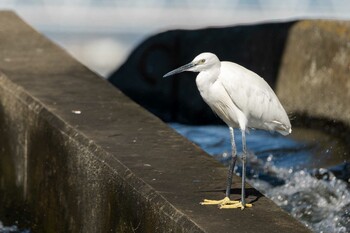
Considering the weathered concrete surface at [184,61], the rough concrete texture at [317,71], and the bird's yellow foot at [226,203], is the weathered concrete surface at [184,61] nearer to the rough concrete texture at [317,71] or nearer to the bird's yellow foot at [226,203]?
the rough concrete texture at [317,71]

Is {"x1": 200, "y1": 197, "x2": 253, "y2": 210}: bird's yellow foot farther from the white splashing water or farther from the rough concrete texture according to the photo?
the rough concrete texture

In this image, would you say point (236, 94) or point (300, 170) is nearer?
point (236, 94)

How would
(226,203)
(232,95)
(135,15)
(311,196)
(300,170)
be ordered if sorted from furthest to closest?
(135,15), (300,170), (311,196), (232,95), (226,203)

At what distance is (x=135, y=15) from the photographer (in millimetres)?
20594

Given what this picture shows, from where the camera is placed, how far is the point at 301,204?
23.9 ft

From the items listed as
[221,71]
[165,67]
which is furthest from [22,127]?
[165,67]

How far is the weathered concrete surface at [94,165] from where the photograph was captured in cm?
531

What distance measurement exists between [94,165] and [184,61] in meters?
4.43

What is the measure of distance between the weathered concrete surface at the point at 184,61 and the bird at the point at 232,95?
4138 mm

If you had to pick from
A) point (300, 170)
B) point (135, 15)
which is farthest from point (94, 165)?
point (135, 15)

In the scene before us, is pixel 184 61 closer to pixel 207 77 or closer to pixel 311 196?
pixel 311 196

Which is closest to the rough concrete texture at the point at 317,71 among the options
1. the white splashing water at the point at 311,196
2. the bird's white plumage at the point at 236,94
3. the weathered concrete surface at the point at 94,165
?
the white splashing water at the point at 311,196

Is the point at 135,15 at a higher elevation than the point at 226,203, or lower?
lower

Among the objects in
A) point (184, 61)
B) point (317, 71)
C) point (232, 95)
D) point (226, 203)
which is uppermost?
point (232, 95)
